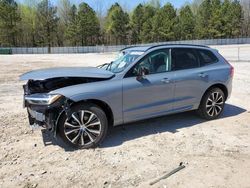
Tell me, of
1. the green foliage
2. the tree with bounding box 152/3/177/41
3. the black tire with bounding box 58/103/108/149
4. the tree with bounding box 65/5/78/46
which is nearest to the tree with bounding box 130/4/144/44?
the green foliage

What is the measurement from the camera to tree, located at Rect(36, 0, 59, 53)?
7218 cm

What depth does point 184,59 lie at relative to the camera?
20.8ft

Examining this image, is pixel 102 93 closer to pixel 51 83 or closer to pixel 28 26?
pixel 51 83

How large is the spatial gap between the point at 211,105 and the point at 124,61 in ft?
7.40

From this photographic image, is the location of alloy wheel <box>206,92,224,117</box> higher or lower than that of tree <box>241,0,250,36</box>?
lower

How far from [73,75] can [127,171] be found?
193 cm

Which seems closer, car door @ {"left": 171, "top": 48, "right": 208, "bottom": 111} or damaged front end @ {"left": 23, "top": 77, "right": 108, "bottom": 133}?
damaged front end @ {"left": 23, "top": 77, "right": 108, "bottom": 133}

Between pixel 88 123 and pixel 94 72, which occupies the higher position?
pixel 94 72

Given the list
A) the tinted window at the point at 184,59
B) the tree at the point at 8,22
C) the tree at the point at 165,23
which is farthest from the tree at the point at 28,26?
the tinted window at the point at 184,59

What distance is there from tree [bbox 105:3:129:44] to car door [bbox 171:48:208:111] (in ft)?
232

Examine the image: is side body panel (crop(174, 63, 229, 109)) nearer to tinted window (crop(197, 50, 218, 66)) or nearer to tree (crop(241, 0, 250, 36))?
tinted window (crop(197, 50, 218, 66))

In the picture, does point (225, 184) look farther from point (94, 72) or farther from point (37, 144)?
point (37, 144)

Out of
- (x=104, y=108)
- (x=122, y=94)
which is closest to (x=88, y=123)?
(x=104, y=108)

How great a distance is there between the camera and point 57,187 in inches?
157
